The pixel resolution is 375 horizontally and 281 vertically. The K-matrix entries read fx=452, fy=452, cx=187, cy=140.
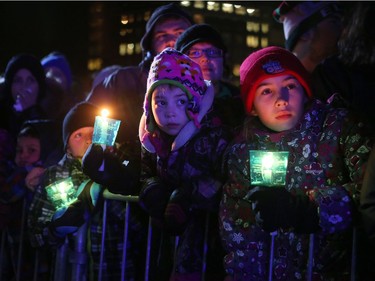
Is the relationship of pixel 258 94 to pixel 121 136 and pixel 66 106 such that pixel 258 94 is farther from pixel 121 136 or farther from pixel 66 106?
pixel 66 106

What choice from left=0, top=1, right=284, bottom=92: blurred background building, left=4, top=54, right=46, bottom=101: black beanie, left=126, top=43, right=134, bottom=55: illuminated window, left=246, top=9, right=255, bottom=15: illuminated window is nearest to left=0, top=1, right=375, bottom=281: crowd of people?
left=4, top=54, right=46, bottom=101: black beanie

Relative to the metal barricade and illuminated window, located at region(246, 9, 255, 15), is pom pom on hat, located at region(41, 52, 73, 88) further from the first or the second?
the metal barricade

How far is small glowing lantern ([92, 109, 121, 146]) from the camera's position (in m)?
3.24

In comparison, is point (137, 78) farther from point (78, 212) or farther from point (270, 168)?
point (270, 168)

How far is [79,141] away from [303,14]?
249cm

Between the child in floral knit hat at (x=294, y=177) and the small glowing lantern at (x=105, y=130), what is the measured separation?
0.84m

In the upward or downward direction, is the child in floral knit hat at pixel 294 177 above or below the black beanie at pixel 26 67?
below

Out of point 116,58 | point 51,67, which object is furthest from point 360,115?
point 116,58

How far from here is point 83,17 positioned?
1667 centimetres

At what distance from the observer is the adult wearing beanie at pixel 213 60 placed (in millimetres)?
3963

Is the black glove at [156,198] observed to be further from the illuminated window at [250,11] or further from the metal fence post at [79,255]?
the illuminated window at [250,11]

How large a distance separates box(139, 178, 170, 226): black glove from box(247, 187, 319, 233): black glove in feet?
2.87

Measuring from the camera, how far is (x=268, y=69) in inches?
124

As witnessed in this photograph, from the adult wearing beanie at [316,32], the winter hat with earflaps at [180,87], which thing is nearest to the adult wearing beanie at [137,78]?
the winter hat with earflaps at [180,87]
